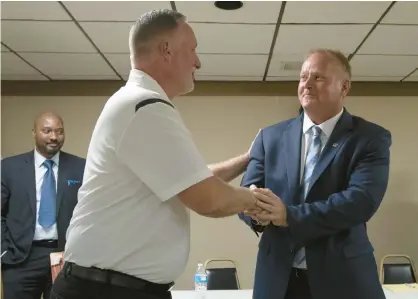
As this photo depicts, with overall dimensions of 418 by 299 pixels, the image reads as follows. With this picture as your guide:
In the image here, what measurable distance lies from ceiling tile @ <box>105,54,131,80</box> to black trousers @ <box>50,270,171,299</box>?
306 centimetres

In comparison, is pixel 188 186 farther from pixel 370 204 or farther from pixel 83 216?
pixel 370 204

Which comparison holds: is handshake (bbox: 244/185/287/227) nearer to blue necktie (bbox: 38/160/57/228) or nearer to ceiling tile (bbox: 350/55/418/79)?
blue necktie (bbox: 38/160/57/228)

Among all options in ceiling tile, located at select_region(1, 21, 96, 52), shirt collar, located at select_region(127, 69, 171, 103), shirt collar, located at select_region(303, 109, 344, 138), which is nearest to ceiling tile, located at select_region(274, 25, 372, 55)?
ceiling tile, located at select_region(1, 21, 96, 52)

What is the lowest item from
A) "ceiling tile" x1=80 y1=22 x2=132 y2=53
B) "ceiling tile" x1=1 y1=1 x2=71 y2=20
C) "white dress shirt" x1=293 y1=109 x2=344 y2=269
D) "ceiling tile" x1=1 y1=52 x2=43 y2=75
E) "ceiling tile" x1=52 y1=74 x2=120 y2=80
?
"white dress shirt" x1=293 y1=109 x2=344 y2=269

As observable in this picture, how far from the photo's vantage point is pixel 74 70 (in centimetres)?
460

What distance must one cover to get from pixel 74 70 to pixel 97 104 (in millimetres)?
647

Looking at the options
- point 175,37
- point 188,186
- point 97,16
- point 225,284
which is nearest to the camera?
point 188,186

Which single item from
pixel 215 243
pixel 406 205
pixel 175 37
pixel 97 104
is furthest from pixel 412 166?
pixel 175 37

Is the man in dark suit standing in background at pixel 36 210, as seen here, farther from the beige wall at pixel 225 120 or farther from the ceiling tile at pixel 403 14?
the ceiling tile at pixel 403 14

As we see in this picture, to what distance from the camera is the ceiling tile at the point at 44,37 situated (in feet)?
10.9

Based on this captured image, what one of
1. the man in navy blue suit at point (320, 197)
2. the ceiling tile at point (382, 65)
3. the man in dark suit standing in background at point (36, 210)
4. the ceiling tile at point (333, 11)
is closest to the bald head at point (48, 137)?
the man in dark suit standing in background at point (36, 210)

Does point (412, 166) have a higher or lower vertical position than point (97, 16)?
lower

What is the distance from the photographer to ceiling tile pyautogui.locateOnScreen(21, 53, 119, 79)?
409 cm

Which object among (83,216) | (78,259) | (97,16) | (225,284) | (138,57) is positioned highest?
(97,16)
